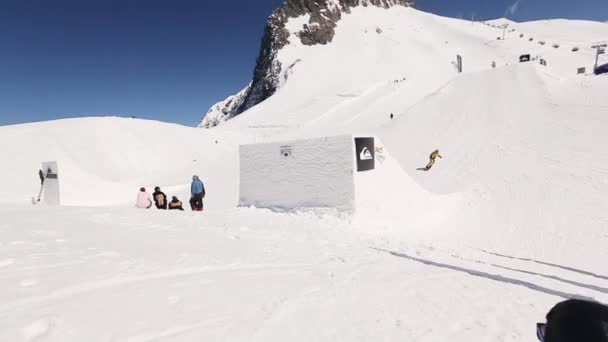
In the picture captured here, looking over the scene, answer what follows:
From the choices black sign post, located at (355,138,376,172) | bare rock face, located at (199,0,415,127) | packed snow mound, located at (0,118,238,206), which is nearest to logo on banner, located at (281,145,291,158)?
black sign post, located at (355,138,376,172)

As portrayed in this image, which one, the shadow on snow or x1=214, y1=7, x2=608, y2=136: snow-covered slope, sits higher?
x1=214, y1=7, x2=608, y2=136: snow-covered slope

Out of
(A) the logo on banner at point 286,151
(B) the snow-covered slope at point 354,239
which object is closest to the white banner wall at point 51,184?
(B) the snow-covered slope at point 354,239

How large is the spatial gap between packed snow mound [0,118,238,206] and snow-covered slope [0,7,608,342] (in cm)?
17

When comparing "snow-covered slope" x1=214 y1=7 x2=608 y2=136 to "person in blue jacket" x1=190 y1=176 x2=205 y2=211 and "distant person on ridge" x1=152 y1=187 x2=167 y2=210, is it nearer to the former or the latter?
"person in blue jacket" x1=190 y1=176 x2=205 y2=211

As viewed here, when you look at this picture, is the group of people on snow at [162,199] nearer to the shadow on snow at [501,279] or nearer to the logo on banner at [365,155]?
the logo on banner at [365,155]

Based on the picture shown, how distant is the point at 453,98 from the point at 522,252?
61.8 ft

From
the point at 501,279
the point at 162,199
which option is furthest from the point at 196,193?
the point at 501,279

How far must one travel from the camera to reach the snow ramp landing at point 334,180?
7.99 m

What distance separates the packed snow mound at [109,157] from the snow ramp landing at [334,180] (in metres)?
5.97

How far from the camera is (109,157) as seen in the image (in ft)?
76.2

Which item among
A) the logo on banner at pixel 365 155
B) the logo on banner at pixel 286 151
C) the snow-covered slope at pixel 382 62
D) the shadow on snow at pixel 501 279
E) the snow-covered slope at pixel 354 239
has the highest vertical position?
the snow-covered slope at pixel 382 62

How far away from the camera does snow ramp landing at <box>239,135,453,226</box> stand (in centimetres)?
799

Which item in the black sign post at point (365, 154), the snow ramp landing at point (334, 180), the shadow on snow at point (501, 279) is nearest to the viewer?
the shadow on snow at point (501, 279)

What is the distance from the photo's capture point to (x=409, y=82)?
1740 inches
